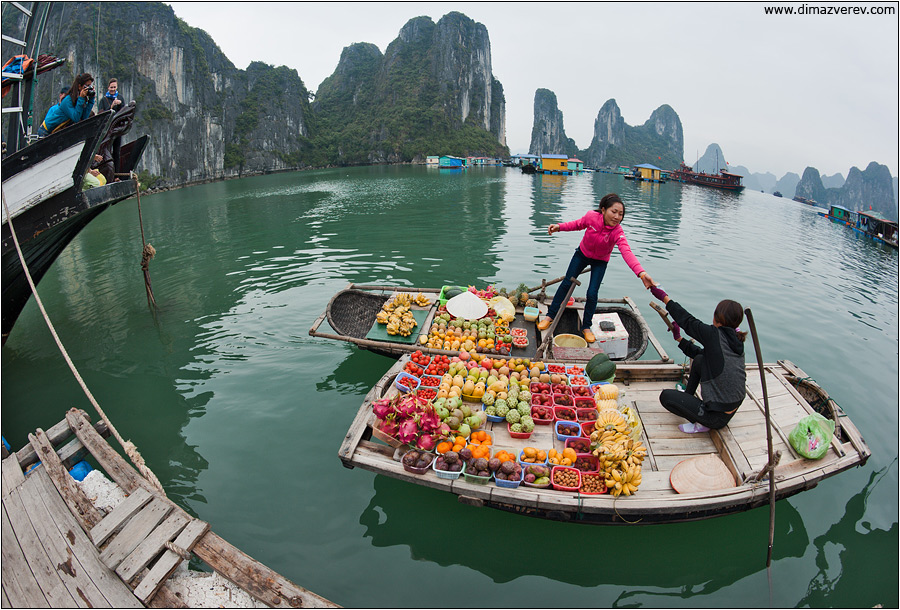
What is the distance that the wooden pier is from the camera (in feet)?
12.3

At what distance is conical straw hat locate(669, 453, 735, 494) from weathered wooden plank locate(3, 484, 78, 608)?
5.91 metres

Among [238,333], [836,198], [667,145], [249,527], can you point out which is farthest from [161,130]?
[667,145]

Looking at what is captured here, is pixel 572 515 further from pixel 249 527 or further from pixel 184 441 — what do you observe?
pixel 184 441

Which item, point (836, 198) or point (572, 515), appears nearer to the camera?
point (572, 515)

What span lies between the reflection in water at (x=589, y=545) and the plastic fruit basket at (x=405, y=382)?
1513 mm

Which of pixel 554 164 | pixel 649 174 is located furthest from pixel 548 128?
pixel 649 174

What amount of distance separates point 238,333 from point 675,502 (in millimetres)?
9596

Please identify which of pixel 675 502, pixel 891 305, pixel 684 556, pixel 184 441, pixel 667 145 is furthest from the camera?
pixel 667 145

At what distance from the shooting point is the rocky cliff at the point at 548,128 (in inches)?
6634

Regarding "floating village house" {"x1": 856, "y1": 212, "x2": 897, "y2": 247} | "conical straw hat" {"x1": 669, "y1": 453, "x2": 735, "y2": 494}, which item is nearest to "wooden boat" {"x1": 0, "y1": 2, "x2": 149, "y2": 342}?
"conical straw hat" {"x1": 669, "y1": 453, "x2": 735, "y2": 494}

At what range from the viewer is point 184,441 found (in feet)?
22.3

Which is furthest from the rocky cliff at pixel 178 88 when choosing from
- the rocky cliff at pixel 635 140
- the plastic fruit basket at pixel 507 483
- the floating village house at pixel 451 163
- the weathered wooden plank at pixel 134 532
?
the rocky cliff at pixel 635 140

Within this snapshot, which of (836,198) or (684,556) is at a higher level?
(836,198)

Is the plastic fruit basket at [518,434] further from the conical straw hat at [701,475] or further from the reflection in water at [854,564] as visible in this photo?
the reflection in water at [854,564]
